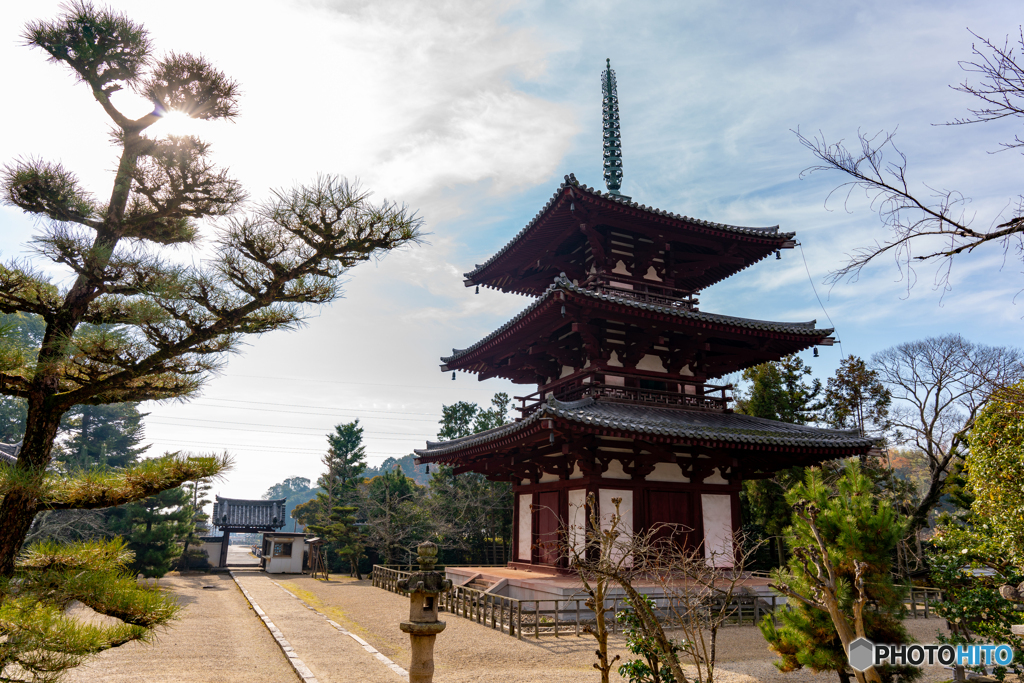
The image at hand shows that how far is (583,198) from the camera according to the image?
1494cm

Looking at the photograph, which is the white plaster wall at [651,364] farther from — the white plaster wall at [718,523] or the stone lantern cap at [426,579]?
the stone lantern cap at [426,579]

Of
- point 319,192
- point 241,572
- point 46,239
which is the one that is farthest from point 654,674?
point 241,572

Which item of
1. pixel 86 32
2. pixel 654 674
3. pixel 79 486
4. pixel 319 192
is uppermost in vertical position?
pixel 86 32

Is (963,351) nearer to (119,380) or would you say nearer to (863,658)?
(863,658)

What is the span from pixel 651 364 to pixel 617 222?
4165mm

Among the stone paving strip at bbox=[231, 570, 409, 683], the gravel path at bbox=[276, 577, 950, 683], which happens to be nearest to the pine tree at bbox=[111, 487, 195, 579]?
the stone paving strip at bbox=[231, 570, 409, 683]

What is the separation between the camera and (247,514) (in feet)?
127

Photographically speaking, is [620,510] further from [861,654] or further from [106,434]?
[106,434]

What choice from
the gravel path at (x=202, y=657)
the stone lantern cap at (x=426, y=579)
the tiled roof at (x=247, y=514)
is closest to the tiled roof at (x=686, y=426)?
the stone lantern cap at (x=426, y=579)

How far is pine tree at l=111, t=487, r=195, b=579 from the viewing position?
81.4ft

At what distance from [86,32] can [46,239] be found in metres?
2.21

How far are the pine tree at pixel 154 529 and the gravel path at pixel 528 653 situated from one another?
13.8 m

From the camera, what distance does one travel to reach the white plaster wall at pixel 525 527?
16.7 metres

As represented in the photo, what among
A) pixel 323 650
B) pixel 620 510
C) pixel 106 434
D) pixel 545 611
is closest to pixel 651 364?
pixel 620 510
